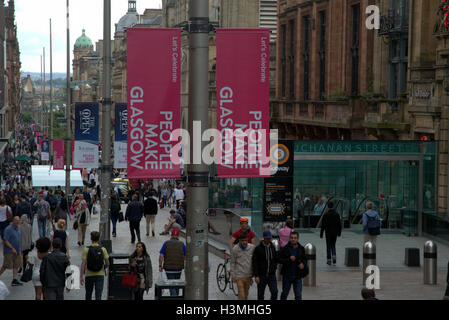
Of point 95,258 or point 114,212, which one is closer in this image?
point 95,258

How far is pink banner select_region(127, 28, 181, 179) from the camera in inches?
450

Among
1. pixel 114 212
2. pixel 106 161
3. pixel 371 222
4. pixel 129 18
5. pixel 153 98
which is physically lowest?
pixel 114 212

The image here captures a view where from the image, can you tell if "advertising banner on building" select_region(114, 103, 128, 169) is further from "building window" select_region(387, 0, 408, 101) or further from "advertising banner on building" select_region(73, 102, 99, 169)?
"building window" select_region(387, 0, 408, 101)

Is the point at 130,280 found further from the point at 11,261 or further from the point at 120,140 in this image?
the point at 120,140

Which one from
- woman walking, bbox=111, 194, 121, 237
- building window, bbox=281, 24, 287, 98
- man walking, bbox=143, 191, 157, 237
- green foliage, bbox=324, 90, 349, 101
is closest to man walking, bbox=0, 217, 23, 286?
man walking, bbox=143, 191, 157, 237

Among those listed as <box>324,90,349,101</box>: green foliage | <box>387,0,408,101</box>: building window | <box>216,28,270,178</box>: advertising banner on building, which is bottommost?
<box>216,28,270,178</box>: advertising banner on building

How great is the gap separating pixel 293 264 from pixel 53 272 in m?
4.00

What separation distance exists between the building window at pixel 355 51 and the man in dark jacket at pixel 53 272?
25287 millimetres

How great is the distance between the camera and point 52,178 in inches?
1645

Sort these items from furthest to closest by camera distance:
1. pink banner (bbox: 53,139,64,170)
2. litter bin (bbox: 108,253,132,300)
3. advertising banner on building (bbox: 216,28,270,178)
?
pink banner (bbox: 53,139,64,170), litter bin (bbox: 108,253,132,300), advertising banner on building (bbox: 216,28,270,178)

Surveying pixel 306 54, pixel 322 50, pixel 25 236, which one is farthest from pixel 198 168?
pixel 306 54

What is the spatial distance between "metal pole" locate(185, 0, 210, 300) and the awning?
3005 centimetres

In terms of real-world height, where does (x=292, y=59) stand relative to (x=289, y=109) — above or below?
above
